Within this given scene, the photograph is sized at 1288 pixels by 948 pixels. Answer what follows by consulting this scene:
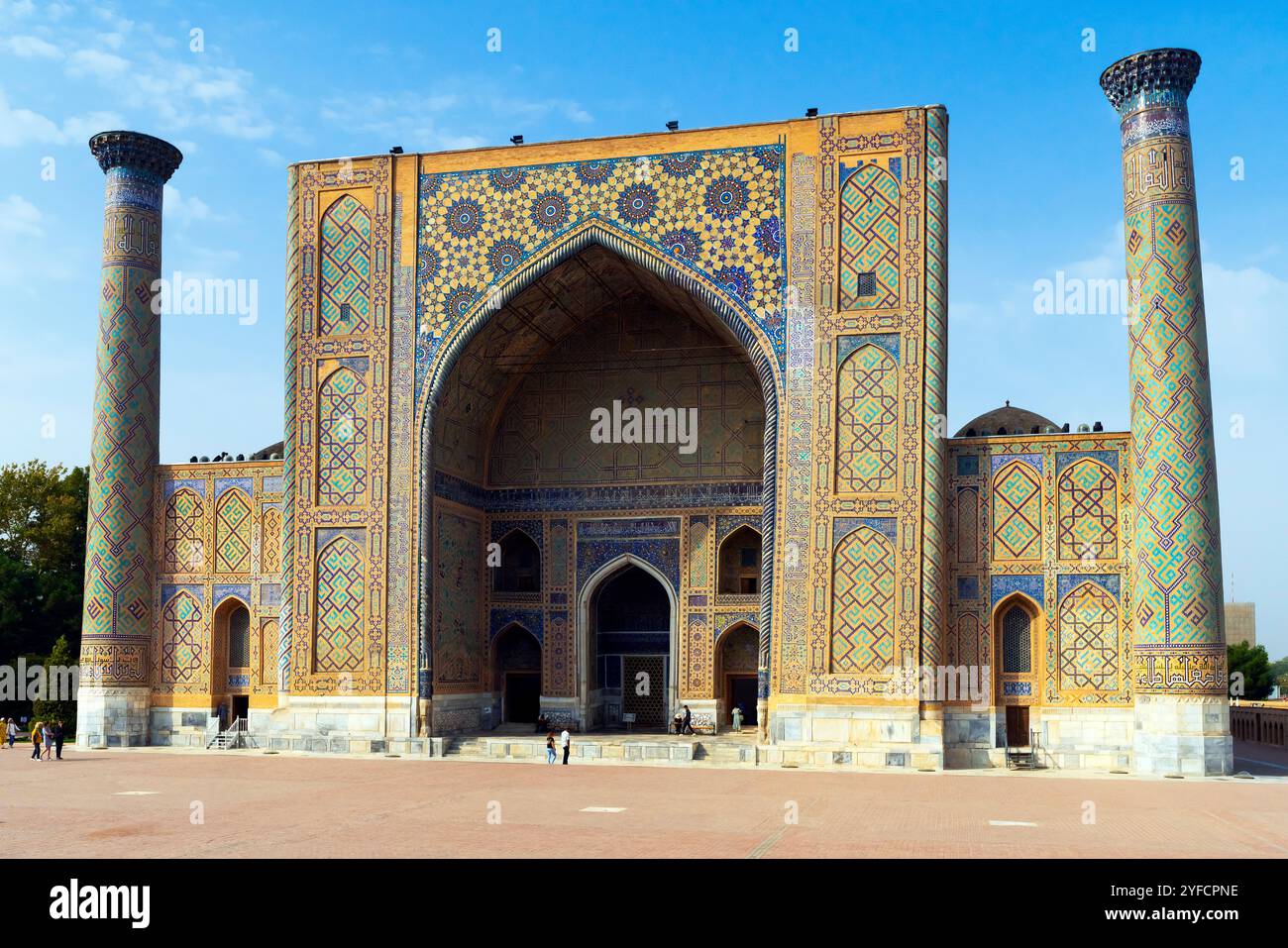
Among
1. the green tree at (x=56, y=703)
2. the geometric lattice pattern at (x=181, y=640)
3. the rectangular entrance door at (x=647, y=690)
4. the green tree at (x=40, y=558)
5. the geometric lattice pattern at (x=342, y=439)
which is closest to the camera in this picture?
the geometric lattice pattern at (x=342, y=439)

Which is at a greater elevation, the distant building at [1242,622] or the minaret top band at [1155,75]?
the minaret top band at [1155,75]

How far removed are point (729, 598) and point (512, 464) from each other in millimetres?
4030

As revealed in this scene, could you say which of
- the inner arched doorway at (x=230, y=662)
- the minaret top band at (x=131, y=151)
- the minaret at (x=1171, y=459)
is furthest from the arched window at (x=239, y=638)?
the minaret at (x=1171, y=459)

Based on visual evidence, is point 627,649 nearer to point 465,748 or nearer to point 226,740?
point 465,748

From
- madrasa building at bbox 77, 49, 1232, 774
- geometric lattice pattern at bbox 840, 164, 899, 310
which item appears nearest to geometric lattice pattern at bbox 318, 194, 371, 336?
madrasa building at bbox 77, 49, 1232, 774

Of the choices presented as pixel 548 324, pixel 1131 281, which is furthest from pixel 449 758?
pixel 1131 281

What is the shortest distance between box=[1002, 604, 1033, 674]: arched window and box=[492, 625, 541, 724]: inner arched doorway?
7.10 m

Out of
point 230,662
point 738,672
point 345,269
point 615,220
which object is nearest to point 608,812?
point 738,672

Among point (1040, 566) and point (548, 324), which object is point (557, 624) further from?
point (1040, 566)

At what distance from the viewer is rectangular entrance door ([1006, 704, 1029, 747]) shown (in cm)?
1672

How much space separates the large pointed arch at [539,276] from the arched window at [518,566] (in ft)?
7.87

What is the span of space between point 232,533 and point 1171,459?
1289 centimetres

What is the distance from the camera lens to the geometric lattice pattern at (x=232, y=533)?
63.5 ft

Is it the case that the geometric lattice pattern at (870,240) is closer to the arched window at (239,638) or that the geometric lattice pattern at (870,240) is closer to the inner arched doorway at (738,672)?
the inner arched doorway at (738,672)
